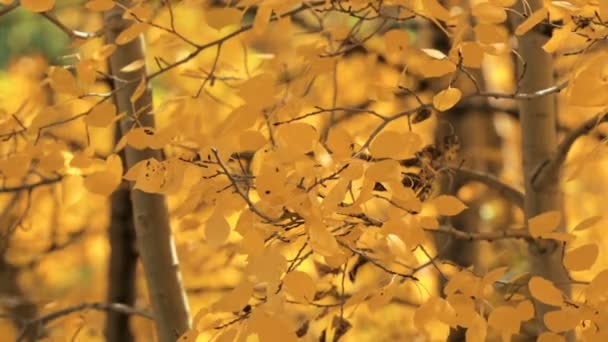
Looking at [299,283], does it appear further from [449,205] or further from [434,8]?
[434,8]

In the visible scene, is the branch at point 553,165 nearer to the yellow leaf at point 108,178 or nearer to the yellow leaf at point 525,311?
the yellow leaf at point 525,311

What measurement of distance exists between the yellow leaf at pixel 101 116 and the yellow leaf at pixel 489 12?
617 millimetres

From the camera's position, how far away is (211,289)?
3.45m

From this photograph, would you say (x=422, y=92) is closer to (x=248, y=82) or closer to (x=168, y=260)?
(x=168, y=260)

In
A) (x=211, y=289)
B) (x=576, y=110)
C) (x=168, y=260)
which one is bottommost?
(x=576, y=110)

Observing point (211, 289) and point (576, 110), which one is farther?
point (576, 110)

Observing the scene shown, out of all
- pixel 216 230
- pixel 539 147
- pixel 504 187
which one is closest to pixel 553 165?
pixel 539 147

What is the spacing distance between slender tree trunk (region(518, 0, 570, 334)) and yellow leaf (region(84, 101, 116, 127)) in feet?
2.78

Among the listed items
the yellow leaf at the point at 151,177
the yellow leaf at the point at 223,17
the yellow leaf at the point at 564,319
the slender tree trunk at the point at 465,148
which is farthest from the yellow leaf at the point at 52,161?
the slender tree trunk at the point at 465,148

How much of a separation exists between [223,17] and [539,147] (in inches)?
36.0

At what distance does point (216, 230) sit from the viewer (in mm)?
1608

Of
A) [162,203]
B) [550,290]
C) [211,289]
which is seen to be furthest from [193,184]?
[211,289]

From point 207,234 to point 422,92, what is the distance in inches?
78.8

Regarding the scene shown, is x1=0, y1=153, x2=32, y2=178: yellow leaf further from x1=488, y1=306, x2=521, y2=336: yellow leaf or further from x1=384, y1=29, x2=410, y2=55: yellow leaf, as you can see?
x1=488, y1=306, x2=521, y2=336: yellow leaf
